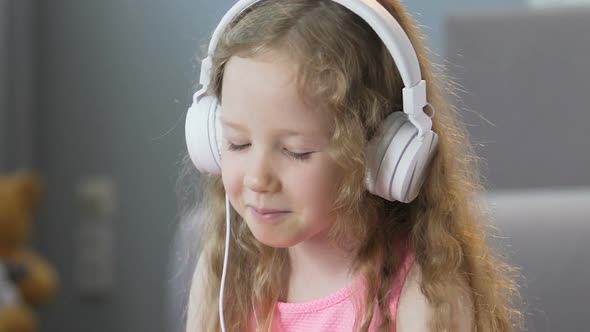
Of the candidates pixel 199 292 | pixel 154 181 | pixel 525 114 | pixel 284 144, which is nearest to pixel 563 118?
pixel 525 114

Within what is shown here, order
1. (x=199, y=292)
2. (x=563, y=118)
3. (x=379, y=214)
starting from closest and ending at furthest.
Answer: (x=379, y=214), (x=199, y=292), (x=563, y=118)

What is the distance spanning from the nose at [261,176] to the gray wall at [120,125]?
170 cm

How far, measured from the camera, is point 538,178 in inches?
102

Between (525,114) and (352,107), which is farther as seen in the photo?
(525,114)

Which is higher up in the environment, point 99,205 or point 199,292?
point 199,292

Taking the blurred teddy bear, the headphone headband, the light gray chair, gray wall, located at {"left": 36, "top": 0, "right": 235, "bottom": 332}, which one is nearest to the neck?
the headphone headband

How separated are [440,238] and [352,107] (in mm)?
173

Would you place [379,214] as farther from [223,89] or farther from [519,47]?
[519,47]

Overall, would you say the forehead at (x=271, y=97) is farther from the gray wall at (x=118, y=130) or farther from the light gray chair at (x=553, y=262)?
the gray wall at (x=118, y=130)

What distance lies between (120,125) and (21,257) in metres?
0.45

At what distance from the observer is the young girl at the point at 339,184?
1.02m

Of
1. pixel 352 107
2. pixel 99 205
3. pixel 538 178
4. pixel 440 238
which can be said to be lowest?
pixel 99 205

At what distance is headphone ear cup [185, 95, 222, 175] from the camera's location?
43.2 inches

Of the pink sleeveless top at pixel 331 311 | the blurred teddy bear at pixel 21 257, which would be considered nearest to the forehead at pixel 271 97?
the pink sleeveless top at pixel 331 311
